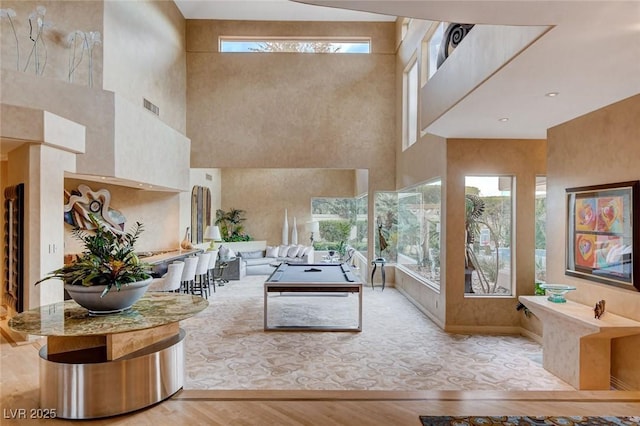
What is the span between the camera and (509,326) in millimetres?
5809

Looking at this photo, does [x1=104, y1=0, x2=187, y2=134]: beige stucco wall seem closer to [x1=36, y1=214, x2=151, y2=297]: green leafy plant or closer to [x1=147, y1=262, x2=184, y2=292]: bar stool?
[x1=147, y1=262, x2=184, y2=292]: bar stool

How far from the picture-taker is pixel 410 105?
8836 millimetres

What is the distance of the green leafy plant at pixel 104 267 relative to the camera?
2.88m

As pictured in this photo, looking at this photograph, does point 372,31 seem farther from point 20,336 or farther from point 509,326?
point 20,336

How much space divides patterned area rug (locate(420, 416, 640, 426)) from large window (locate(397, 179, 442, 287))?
3.64 meters

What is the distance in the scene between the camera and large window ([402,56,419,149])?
8.45m

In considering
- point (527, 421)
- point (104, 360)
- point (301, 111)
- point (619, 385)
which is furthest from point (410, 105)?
point (104, 360)

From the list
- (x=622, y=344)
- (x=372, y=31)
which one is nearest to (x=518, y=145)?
(x=622, y=344)

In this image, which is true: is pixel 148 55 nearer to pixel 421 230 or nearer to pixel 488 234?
pixel 421 230

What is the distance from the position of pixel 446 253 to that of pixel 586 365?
2.46m

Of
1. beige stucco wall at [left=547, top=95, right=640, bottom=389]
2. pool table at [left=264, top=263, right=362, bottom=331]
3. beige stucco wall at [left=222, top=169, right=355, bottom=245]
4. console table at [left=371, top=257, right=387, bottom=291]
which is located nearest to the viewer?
beige stucco wall at [left=547, top=95, right=640, bottom=389]

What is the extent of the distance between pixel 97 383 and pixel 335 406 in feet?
5.91

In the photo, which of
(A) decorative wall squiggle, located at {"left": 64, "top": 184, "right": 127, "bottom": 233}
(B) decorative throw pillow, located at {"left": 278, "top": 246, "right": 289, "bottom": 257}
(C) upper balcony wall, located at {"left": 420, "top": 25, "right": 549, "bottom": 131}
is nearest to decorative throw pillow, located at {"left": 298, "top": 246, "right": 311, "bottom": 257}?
(B) decorative throw pillow, located at {"left": 278, "top": 246, "right": 289, "bottom": 257}

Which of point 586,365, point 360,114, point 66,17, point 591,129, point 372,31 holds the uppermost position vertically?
point 372,31
